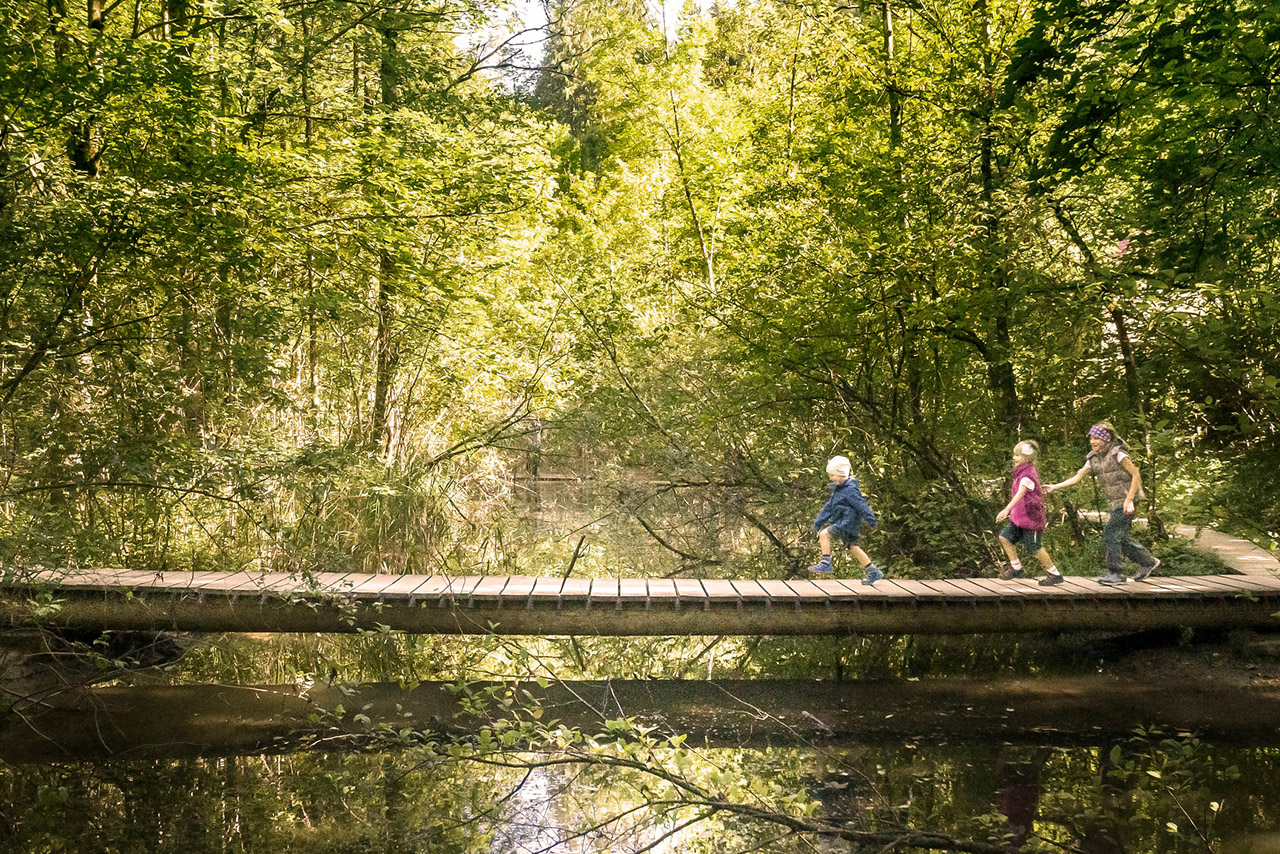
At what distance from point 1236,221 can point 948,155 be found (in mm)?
2634

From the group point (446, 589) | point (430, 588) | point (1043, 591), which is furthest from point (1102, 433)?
point (430, 588)

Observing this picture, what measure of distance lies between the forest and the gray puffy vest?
1.80 feet

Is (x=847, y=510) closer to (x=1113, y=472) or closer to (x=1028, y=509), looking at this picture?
(x=1028, y=509)

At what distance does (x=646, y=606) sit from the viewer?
6.69 m

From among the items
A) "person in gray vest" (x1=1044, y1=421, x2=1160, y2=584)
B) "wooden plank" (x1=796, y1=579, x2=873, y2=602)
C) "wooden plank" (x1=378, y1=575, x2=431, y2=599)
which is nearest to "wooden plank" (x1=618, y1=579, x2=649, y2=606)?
"wooden plank" (x1=796, y1=579, x2=873, y2=602)

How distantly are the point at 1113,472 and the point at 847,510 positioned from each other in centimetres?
200

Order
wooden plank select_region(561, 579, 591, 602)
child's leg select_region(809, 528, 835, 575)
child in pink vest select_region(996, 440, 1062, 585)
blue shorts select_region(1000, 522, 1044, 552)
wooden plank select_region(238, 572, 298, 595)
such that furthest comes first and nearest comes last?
1. child's leg select_region(809, 528, 835, 575)
2. blue shorts select_region(1000, 522, 1044, 552)
3. child in pink vest select_region(996, 440, 1062, 585)
4. wooden plank select_region(561, 579, 591, 602)
5. wooden plank select_region(238, 572, 298, 595)

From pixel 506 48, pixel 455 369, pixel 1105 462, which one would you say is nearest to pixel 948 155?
pixel 1105 462

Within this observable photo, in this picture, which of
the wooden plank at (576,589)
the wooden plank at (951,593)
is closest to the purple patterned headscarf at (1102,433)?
the wooden plank at (951,593)

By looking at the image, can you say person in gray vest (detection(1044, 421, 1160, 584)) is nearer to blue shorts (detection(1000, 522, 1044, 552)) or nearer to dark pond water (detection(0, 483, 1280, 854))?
blue shorts (detection(1000, 522, 1044, 552))

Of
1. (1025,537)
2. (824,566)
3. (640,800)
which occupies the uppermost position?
(1025,537)

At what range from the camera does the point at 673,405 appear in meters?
10.4

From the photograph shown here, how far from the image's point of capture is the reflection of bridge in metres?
6.45

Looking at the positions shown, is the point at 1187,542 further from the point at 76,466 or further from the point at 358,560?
the point at 76,466
